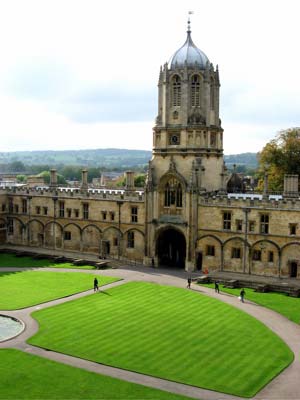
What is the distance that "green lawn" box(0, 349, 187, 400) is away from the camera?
2423cm

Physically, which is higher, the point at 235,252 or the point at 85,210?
the point at 85,210

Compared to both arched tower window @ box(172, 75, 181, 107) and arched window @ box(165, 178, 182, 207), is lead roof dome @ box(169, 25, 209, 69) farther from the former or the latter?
arched window @ box(165, 178, 182, 207)

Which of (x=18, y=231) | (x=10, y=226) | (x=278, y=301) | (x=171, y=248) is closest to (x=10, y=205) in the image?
(x=10, y=226)

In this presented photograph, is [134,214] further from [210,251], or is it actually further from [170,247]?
[210,251]

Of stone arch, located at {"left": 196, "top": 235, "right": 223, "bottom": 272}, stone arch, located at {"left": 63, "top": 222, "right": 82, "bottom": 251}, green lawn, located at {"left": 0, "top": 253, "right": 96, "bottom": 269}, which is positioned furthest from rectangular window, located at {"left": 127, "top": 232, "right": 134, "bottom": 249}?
stone arch, located at {"left": 196, "top": 235, "right": 223, "bottom": 272}

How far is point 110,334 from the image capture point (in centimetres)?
3278

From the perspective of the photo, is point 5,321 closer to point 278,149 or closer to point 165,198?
point 165,198

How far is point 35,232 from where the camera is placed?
65.1 meters

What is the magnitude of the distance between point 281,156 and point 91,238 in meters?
24.3

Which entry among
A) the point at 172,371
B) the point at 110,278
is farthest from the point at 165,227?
the point at 172,371

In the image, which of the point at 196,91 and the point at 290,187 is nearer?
the point at 290,187

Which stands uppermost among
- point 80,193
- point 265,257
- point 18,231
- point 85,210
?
point 80,193

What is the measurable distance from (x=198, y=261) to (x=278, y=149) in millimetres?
20410

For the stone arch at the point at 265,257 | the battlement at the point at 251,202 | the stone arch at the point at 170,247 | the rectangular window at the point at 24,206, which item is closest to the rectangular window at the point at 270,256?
the stone arch at the point at 265,257
